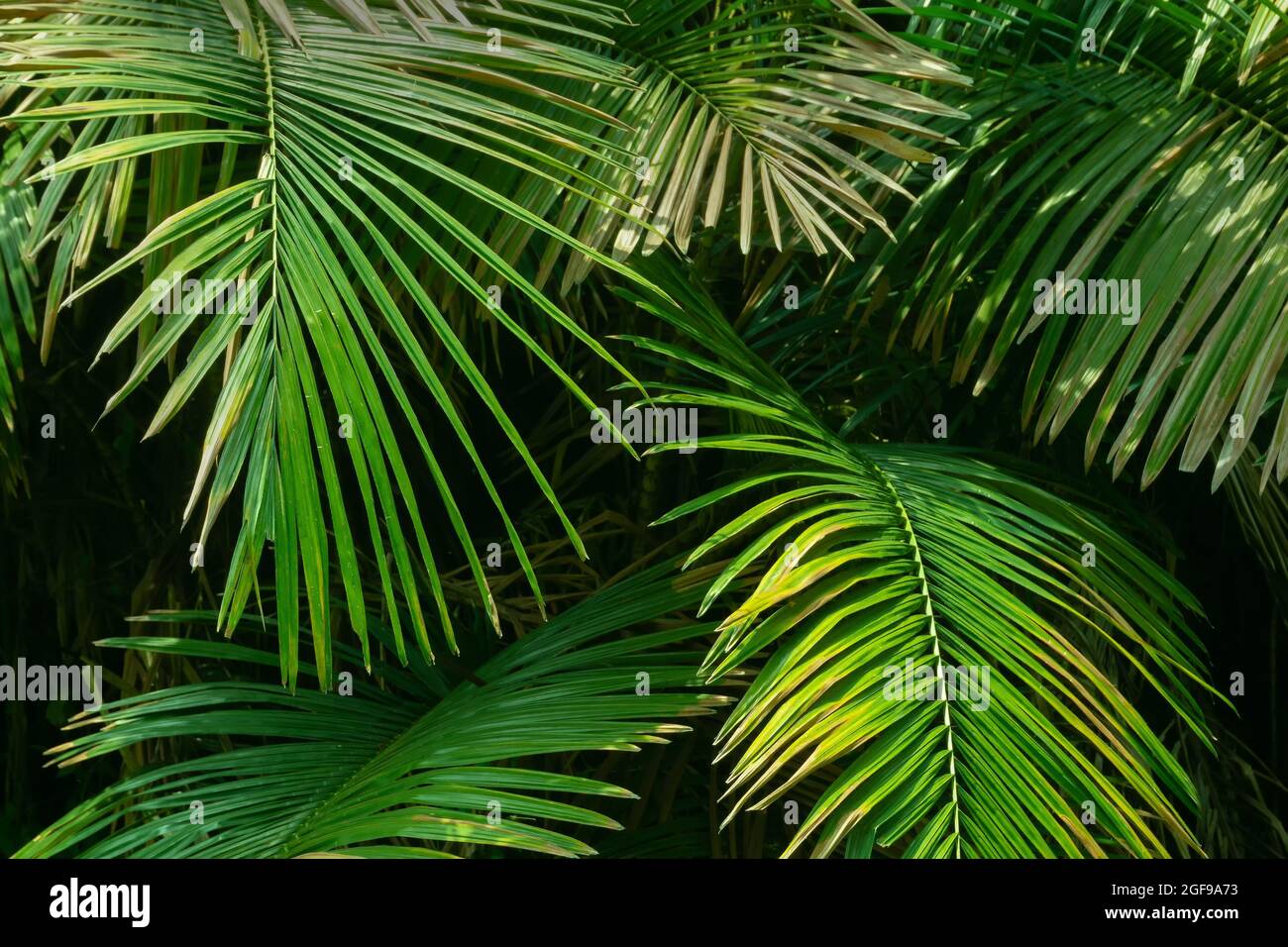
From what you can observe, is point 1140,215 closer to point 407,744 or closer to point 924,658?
point 924,658


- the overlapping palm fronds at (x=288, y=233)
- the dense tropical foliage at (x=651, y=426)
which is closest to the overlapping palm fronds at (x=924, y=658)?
the dense tropical foliage at (x=651, y=426)

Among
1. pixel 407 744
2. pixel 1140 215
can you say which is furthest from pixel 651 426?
pixel 1140 215

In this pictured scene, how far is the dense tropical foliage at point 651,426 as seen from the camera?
28.9 inches

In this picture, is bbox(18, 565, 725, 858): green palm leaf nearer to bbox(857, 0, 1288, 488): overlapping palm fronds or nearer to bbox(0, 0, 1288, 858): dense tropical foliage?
bbox(0, 0, 1288, 858): dense tropical foliage

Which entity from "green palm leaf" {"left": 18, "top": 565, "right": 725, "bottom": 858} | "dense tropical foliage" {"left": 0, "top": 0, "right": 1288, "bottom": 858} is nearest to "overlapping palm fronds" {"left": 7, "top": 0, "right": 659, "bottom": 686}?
"dense tropical foliage" {"left": 0, "top": 0, "right": 1288, "bottom": 858}

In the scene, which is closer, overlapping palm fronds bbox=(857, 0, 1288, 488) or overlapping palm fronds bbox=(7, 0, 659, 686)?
overlapping palm fronds bbox=(7, 0, 659, 686)

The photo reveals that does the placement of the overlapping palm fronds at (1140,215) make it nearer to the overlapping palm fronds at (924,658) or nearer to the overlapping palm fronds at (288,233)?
the overlapping palm fronds at (924,658)

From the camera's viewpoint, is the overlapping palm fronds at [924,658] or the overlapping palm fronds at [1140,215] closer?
the overlapping palm fronds at [924,658]

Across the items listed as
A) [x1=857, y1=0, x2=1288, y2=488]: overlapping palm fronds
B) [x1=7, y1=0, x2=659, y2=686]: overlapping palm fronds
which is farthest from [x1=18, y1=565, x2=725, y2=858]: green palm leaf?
[x1=857, y1=0, x2=1288, y2=488]: overlapping palm fronds

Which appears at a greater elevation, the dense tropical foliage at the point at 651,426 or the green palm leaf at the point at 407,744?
the dense tropical foliage at the point at 651,426

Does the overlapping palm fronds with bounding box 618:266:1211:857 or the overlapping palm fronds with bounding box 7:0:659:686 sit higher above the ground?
the overlapping palm fronds with bounding box 7:0:659:686

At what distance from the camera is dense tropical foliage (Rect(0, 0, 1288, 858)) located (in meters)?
0.73

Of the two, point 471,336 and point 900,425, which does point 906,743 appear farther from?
point 471,336
